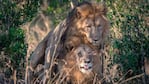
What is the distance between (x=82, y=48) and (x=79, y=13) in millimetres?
505

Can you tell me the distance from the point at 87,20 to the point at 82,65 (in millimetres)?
668

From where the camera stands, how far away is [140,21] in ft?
33.3

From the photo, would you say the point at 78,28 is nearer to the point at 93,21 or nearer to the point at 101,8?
the point at 93,21

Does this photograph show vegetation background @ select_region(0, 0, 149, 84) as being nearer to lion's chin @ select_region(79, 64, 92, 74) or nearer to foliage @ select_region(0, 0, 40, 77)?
foliage @ select_region(0, 0, 40, 77)

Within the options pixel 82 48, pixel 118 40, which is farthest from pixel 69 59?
pixel 118 40

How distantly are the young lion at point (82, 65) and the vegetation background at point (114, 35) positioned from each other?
641 mm

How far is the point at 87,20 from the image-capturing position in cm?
934

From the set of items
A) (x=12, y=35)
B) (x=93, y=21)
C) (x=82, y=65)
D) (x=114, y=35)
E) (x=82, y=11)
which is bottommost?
(x=114, y=35)

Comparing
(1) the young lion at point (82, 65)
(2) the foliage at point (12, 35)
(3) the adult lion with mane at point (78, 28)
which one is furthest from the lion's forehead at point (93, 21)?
(2) the foliage at point (12, 35)

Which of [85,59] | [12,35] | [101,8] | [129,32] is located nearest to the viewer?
[85,59]

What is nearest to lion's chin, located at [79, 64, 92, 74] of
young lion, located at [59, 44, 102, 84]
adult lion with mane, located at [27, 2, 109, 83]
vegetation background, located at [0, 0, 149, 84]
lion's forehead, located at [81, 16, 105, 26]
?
young lion, located at [59, 44, 102, 84]

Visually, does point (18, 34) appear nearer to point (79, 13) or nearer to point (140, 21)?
point (79, 13)

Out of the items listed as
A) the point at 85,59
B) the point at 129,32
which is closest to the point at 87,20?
the point at 85,59

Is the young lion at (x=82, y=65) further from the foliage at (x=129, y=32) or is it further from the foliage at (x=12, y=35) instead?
the foliage at (x=129, y=32)
